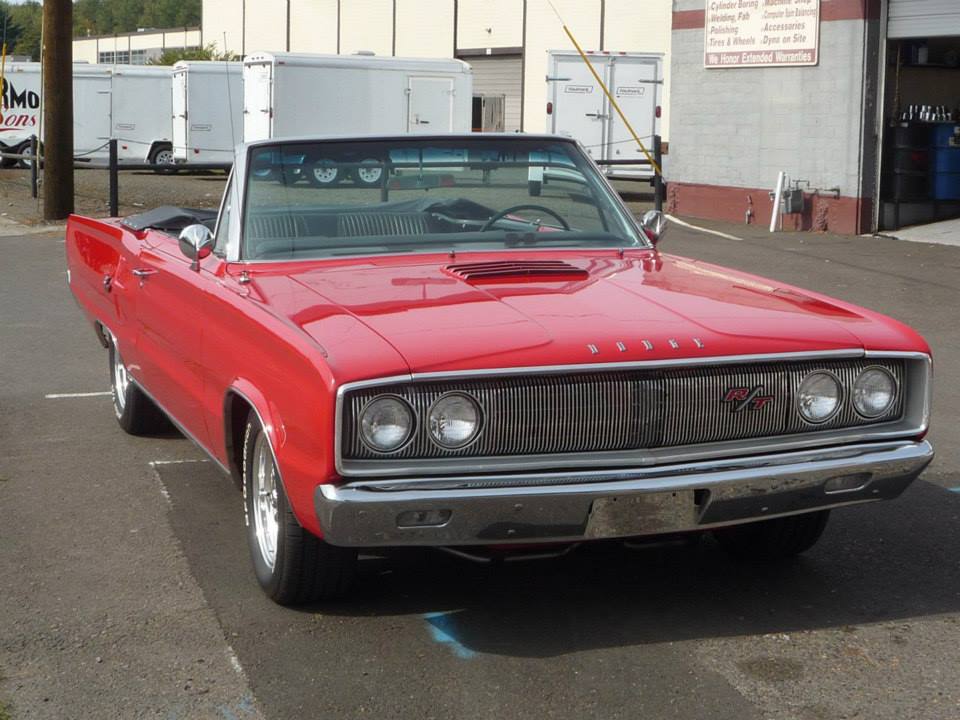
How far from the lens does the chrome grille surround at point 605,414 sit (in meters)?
4.13

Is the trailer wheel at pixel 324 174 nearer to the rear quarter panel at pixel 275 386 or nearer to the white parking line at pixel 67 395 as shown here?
the rear quarter panel at pixel 275 386

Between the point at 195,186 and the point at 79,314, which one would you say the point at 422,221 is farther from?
the point at 195,186

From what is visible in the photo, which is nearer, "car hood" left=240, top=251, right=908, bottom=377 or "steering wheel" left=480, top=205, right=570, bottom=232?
"car hood" left=240, top=251, right=908, bottom=377

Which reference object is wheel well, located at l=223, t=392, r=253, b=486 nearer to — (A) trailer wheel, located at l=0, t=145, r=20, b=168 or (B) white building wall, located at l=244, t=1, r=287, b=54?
(A) trailer wheel, located at l=0, t=145, r=20, b=168

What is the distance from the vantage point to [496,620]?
4.67m

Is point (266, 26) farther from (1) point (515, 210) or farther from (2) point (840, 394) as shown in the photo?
(2) point (840, 394)

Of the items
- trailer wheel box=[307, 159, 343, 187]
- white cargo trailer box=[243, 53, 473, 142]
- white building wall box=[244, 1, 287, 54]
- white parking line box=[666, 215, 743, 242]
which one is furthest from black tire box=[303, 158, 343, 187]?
white building wall box=[244, 1, 287, 54]

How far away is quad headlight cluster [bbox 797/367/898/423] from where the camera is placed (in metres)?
4.51

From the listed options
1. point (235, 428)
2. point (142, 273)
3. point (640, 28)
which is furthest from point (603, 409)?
point (640, 28)

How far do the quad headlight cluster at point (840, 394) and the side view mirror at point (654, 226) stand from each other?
66.7 inches

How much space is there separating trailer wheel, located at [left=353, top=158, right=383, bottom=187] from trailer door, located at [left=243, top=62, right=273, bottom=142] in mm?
20701

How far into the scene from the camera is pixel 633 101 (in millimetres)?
25938

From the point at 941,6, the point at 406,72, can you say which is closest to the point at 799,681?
the point at 941,6

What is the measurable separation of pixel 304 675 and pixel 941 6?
15167 millimetres
